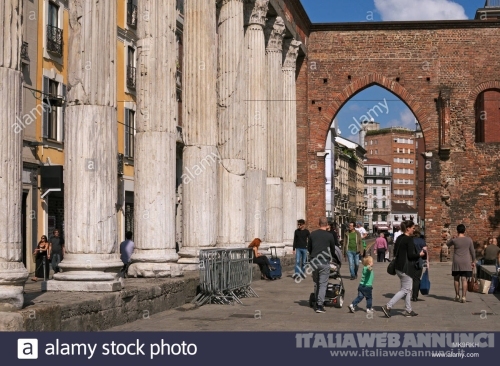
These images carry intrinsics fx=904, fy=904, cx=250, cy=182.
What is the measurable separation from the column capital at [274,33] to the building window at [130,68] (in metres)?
4.52

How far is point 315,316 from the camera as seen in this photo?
1328 cm

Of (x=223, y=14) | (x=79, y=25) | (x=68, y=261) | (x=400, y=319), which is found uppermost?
(x=223, y=14)

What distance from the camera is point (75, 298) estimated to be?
10305 millimetres

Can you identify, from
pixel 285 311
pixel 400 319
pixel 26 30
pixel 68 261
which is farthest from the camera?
pixel 26 30

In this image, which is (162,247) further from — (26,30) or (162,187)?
(26,30)

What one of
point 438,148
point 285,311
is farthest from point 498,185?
point 285,311

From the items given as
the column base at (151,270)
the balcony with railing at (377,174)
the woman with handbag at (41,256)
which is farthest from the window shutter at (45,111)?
the balcony with railing at (377,174)

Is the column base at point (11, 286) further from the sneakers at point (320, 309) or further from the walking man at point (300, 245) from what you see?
the walking man at point (300, 245)

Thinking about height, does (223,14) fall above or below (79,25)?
above

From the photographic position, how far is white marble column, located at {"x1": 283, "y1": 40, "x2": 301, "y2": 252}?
28.5 m

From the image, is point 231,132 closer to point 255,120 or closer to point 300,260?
point 255,120

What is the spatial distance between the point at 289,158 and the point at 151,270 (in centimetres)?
1506

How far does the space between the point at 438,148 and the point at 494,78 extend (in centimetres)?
319

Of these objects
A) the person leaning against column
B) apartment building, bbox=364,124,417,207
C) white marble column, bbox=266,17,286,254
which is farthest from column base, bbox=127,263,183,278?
Answer: apartment building, bbox=364,124,417,207
